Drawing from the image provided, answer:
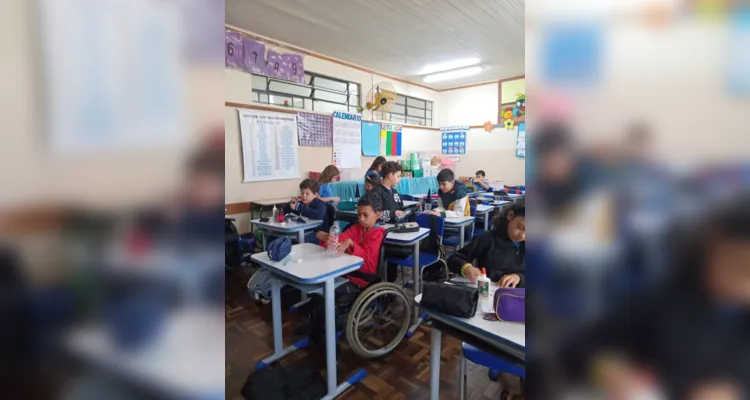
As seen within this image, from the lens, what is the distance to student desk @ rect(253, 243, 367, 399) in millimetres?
1888

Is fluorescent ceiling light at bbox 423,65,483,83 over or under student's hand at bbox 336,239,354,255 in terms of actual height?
over

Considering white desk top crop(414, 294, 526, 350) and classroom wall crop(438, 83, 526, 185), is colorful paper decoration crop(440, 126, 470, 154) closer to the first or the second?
classroom wall crop(438, 83, 526, 185)

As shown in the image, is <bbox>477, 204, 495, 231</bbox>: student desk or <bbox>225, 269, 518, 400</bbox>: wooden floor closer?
<bbox>225, 269, 518, 400</bbox>: wooden floor

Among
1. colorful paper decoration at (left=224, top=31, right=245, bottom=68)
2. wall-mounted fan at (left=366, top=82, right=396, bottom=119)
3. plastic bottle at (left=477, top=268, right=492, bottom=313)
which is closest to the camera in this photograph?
plastic bottle at (left=477, top=268, right=492, bottom=313)

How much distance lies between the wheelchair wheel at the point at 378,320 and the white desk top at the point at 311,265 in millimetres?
211

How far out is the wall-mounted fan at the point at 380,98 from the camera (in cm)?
625

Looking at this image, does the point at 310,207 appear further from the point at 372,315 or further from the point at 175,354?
the point at 175,354

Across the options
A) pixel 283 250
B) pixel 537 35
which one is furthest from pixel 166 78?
pixel 283 250

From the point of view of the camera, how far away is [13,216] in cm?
27

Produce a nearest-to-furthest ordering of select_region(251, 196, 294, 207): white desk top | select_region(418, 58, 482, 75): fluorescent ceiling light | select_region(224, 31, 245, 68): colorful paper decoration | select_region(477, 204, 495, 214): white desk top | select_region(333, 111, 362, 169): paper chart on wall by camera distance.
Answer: select_region(477, 204, 495, 214): white desk top
select_region(224, 31, 245, 68): colorful paper decoration
select_region(251, 196, 294, 207): white desk top
select_region(333, 111, 362, 169): paper chart on wall
select_region(418, 58, 482, 75): fluorescent ceiling light

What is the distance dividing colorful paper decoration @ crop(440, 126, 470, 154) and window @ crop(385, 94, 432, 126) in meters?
0.49

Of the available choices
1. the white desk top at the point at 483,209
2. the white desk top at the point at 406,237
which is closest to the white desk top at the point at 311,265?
the white desk top at the point at 406,237

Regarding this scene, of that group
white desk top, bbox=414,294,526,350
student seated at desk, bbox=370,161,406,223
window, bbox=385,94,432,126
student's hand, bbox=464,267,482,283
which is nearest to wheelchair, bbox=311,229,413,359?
student's hand, bbox=464,267,482,283

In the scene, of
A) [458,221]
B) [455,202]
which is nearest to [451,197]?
[455,202]
